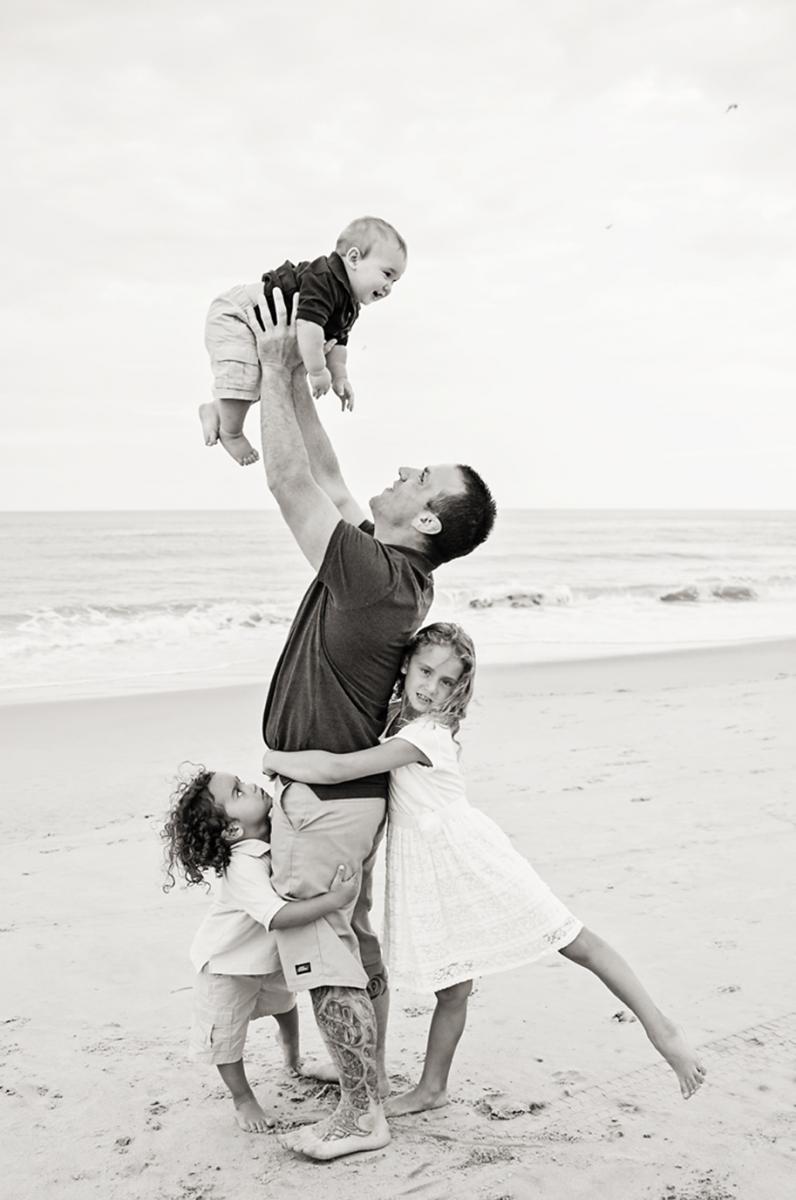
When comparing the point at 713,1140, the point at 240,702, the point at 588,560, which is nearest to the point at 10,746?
the point at 240,702

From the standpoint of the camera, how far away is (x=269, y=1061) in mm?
3990

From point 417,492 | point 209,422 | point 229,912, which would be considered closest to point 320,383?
point 209,422

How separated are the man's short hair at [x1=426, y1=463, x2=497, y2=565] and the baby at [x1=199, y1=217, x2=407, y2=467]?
0.53 m

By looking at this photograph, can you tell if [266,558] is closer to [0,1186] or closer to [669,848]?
[669,848]

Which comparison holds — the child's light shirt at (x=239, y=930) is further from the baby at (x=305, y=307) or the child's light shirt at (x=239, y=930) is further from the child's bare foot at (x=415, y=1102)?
the baby at (x=305, y=307)

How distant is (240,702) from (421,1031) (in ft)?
22.3

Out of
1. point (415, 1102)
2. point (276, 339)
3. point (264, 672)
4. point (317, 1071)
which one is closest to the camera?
point (276, 339)

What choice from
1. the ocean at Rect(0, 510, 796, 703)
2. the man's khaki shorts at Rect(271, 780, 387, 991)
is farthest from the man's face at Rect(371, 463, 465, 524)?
the ocean at Rect(0, 510, 796, 703)

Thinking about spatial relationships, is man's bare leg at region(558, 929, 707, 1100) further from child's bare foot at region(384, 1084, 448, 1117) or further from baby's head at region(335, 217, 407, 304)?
baby's head at region(335, 217, 407, 304)

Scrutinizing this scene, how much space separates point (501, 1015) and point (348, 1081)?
118cm

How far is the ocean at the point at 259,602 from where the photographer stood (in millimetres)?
14414

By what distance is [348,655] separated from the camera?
323cm

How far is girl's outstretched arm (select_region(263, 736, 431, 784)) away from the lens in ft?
10.5

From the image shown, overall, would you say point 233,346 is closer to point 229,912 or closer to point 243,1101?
point 229,912
